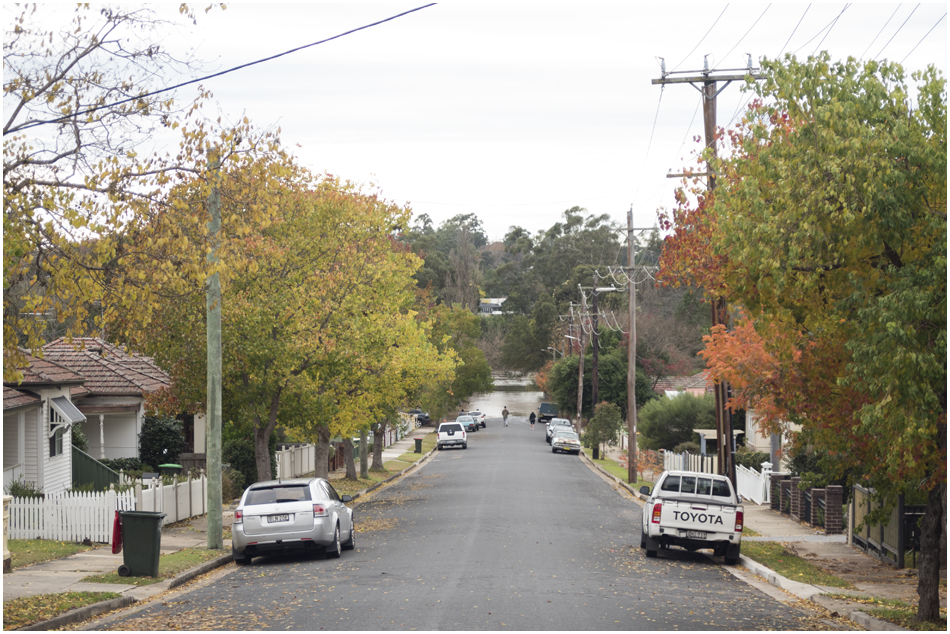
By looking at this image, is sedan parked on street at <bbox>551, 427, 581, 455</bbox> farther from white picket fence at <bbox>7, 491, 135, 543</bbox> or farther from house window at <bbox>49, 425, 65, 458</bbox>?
white picket fence at <bbox>7, 491, 135, 543</bbox>

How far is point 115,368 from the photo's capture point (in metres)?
31.7

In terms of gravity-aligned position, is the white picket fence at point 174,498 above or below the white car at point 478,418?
above

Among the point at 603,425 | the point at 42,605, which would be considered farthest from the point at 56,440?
the point at 603,425

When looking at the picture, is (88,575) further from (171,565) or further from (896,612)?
(896,612)

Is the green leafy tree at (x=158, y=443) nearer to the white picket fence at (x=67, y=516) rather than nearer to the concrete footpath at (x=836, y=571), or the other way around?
the white picket fence at (x=67, y=516)

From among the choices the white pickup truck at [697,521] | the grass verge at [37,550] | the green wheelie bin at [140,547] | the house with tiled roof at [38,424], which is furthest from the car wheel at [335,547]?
the house with tiled roof at [38,424]

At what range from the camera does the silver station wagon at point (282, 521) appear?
1678 cm

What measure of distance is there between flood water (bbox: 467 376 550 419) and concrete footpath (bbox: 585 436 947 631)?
77.6 m

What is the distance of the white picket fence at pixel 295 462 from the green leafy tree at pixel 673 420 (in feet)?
58.3

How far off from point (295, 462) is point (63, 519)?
18.7 m

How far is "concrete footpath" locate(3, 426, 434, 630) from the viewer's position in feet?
39.1

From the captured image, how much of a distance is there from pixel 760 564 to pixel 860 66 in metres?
9.93

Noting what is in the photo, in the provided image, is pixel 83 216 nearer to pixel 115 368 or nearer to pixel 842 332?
pixel 842 332

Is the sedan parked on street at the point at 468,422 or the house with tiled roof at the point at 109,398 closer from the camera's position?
the house with tiled roof at the point at 109,398
